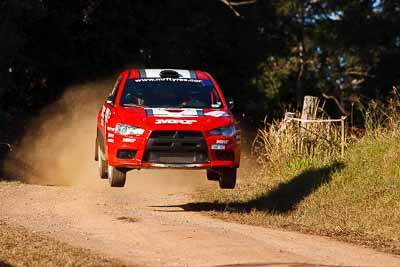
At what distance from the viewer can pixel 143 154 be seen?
49.8 ft

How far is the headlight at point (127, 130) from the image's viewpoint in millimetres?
15191

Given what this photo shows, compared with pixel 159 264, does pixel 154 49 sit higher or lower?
higher

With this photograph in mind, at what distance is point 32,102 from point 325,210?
687 inches

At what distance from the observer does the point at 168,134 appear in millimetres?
15172

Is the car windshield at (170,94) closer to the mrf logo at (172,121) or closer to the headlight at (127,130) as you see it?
the headlight at (127,130)

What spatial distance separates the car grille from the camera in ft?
49.6

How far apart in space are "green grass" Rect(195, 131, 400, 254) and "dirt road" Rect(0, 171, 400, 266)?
66 cm

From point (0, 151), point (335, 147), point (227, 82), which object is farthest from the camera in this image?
point (227, 82)

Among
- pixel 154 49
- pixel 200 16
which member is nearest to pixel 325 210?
pixel 154 49

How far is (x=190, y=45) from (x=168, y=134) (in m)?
19.4

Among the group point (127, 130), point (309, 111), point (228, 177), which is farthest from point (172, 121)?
point (309, 111)

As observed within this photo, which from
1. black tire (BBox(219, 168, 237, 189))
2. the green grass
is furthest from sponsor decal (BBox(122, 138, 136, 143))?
the green grass

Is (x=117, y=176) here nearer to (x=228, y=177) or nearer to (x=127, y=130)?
(x=127, y=130)

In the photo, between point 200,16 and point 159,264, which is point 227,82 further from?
point 159,264
